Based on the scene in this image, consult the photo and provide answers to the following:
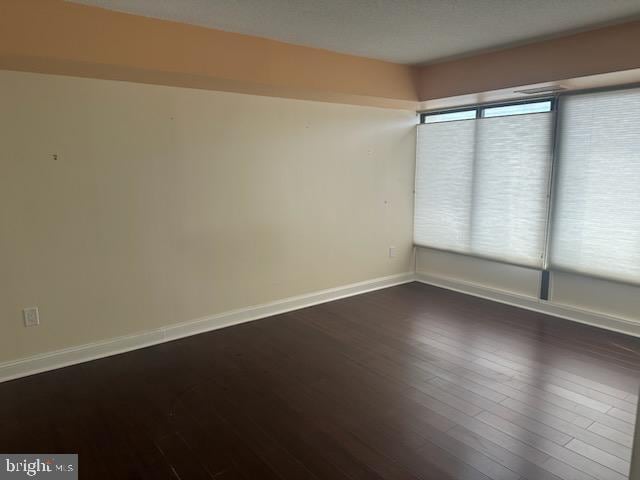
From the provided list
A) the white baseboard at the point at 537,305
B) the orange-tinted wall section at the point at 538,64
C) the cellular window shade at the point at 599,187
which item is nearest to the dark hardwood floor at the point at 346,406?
the white baseboard at the point at 537,305

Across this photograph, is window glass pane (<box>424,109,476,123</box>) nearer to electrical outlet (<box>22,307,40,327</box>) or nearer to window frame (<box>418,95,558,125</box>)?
window frame (<box>418,95,558,125</box>)

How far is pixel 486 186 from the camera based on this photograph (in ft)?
16.0

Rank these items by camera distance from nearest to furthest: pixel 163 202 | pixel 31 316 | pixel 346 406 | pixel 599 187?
pixel 346 406 → pixel 31 316 → pixel 163 202 → pixel 599 187

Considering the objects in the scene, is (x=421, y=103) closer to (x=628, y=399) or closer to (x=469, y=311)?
(x=469, y=311)

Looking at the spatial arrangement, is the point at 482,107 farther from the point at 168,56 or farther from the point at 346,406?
the point at 346,406

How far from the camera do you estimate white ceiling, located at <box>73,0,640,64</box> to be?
274 cm

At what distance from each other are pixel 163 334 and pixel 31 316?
1.01 meters

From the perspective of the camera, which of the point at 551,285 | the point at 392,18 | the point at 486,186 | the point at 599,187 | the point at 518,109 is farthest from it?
the point at 486,186

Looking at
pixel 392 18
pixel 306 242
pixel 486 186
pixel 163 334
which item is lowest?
pixel 163 334

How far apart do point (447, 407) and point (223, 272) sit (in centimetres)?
235

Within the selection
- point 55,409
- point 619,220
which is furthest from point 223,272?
point 619,220

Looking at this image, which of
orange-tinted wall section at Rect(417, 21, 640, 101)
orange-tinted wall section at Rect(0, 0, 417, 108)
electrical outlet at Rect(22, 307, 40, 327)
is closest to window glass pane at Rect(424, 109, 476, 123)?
orange-tinted wall section at Rect(417, 21, 640, 101)

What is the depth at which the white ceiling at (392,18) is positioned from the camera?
2736 mm

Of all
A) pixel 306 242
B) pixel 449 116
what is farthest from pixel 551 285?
pixel 306 242
